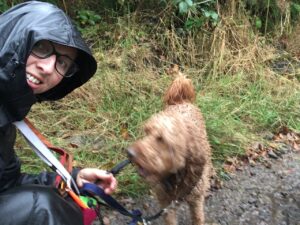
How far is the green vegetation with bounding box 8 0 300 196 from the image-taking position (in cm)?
415

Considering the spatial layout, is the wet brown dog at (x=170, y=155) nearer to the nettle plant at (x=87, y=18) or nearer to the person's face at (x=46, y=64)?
the person's face at (x=46, y=64)

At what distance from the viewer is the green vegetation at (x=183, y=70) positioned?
415 cm

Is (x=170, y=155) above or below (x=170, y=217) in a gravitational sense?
above

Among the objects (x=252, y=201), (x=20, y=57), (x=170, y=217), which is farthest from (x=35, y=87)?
(x=252, y=201)

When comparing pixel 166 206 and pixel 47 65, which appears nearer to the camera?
pixel 47 65

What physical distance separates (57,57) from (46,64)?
9 centimetres

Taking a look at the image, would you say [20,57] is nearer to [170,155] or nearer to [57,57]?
[57,57]

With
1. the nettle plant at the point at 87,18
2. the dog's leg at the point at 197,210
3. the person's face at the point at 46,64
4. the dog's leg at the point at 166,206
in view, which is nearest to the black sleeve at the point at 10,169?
the person's face at the point at 46,64

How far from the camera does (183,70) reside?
5391 millimetres

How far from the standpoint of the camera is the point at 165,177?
2.42 m

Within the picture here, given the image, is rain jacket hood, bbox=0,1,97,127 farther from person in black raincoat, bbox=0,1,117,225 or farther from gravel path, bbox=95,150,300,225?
gravel path, bbox=95,150,300,225

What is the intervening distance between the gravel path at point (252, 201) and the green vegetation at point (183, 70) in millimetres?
237

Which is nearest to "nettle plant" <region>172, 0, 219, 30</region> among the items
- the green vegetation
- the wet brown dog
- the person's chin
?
the green vegetation

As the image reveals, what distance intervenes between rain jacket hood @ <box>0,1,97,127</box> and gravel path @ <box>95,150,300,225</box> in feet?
5.00
